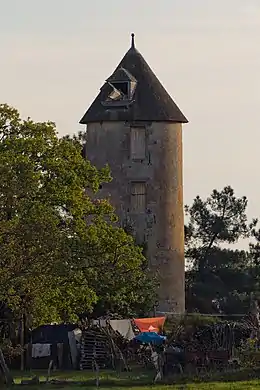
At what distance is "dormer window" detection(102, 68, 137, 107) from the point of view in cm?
6300

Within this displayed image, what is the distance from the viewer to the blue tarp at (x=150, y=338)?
4672 centimetres

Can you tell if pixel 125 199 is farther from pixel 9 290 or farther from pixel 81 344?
pixel 9 290

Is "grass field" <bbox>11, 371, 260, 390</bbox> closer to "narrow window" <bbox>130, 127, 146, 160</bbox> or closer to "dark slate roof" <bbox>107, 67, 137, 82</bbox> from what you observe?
"narrow window" <bbox>130, 127, 146, 160</bbox>

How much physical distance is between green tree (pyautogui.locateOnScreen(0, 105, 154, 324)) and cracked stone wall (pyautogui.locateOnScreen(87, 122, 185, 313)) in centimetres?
1446

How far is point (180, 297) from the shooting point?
62.5 m

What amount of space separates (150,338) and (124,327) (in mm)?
3416

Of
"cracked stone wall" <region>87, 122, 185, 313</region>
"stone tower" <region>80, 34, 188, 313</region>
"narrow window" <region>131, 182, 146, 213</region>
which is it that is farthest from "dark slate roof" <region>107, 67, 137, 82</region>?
"narrow window" <region>131, 182, 146, 213</region>

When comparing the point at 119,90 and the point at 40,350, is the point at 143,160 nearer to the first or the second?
the point at 119,90

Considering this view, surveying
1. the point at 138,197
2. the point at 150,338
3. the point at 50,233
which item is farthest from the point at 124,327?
the point at 138,197

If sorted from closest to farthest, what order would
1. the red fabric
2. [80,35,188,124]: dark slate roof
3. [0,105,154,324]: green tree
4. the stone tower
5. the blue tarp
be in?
[0,105,154,324]: green tree → the blue tarp → the red fabric → the stone tower → [80,35,188,124]: dark slate roof

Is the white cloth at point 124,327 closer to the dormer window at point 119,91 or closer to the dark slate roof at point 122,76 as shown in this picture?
the dormer window at point 119,91

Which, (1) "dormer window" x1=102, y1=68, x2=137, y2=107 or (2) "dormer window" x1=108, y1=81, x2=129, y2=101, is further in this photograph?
(2) "dormer window" x1=108, y1=81, x2=129, y2=101

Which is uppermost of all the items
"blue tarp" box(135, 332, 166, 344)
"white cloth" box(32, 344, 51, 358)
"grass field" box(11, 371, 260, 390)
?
"blue tarp" box(135, 332, 166, 344)

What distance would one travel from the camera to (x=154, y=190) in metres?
62.8
